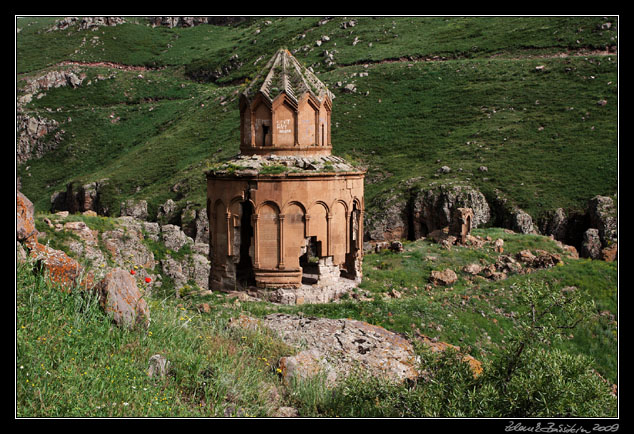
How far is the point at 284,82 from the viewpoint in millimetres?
13852

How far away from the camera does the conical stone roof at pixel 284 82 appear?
13781 mm

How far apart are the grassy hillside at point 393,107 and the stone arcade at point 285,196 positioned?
18720 mm

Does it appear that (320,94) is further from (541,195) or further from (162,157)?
(162,157)

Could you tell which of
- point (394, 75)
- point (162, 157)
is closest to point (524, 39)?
point (394, 75)

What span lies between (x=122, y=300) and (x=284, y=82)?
8263 mm

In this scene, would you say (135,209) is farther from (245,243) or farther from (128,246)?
(245,243)

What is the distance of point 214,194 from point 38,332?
8.27 m

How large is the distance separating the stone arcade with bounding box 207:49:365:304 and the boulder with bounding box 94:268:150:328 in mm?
6264

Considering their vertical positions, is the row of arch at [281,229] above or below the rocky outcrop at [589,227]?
above

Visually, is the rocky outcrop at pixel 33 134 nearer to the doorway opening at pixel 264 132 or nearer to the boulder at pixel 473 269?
the doorway opening at pixel 264 132

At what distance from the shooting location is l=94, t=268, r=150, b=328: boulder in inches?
261

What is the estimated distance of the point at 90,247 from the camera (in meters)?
15.6

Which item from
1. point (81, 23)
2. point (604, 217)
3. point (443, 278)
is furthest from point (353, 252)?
point (81, 23)

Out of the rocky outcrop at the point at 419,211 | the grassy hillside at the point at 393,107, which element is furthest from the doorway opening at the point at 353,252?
the grassy hillside at the point at 393,107
